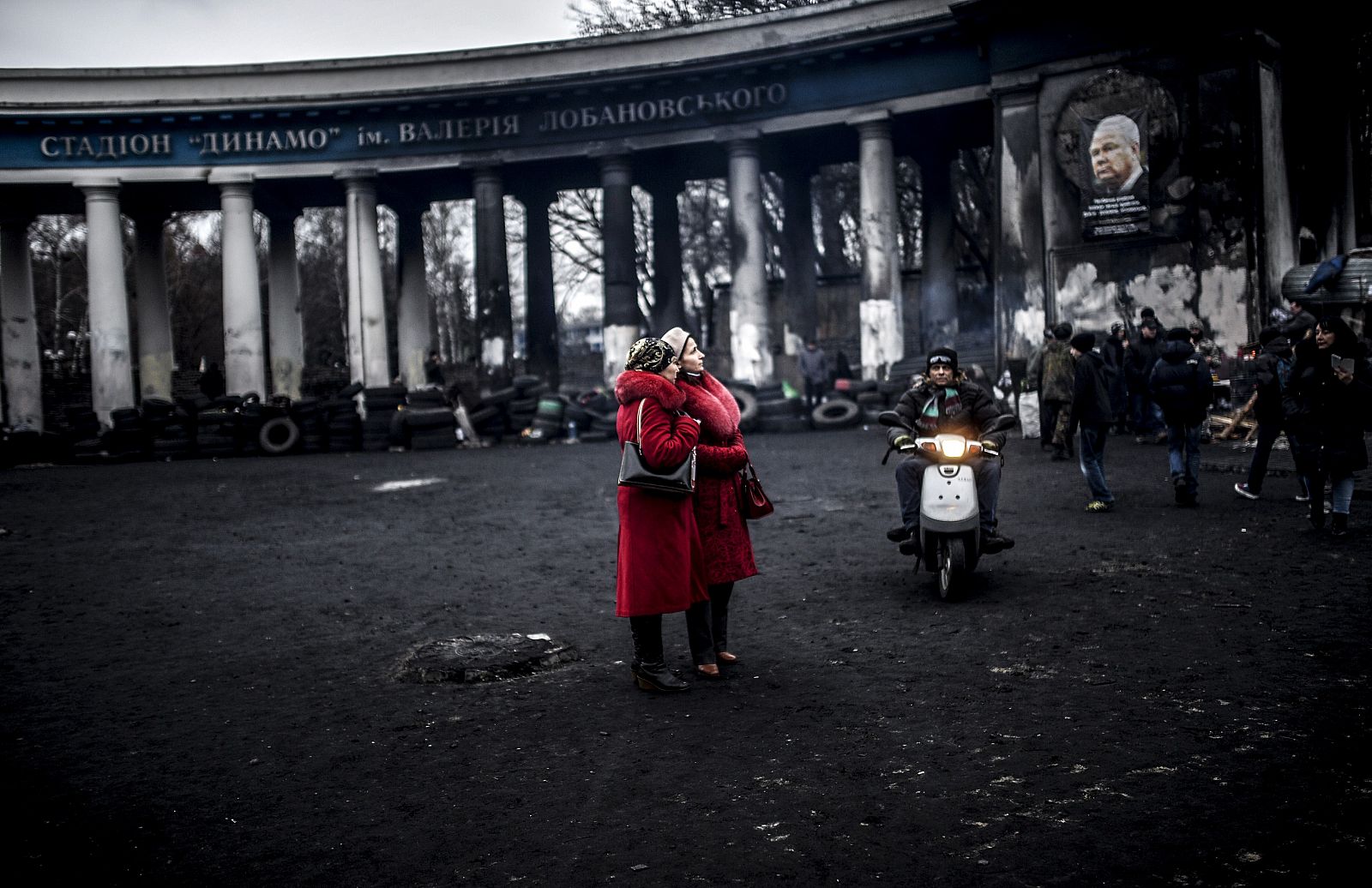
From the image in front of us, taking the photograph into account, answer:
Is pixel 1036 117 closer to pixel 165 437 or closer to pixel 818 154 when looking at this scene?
pixel 818 154

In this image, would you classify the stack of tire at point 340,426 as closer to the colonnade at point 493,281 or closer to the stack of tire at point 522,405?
the stack of tire at point 522,405

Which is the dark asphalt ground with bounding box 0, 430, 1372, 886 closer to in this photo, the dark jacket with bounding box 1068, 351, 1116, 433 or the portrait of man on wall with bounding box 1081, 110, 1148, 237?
the dark jacket with bounding box 1068, 351, 1116, 433

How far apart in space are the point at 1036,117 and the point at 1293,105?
4424mm

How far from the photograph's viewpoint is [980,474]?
8.56m

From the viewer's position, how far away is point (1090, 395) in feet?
39.2

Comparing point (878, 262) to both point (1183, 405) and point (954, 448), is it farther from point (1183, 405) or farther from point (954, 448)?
point (954, 448)

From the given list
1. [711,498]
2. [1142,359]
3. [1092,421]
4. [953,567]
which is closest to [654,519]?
[711,498]

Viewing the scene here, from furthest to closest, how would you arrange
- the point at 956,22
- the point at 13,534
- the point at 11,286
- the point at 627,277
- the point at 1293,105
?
the point at 11,286, the point at 627,277, the point at 956,22, the point at 1293,105, the point at 13,534

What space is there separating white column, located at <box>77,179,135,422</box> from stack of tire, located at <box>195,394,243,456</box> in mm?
6316

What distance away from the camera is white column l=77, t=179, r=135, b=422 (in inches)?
1267

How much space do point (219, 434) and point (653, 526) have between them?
75.6 ft

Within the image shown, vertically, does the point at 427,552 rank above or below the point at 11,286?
below

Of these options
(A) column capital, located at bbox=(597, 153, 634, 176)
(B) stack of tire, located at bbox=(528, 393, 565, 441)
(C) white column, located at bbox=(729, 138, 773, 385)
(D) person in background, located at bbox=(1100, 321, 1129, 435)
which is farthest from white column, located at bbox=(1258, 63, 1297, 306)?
(A) column capital, located at bbox=(597, 153, 634, 176)

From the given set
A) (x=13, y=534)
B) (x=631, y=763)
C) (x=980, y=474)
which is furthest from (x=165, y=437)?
(x=631, y=763)
